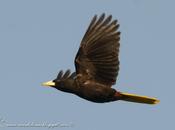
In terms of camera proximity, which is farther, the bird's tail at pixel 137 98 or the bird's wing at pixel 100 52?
the bird's wing at pixel 100 52

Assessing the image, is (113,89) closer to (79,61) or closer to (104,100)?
(104,100)

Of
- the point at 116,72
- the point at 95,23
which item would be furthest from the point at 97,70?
the point at 95,23

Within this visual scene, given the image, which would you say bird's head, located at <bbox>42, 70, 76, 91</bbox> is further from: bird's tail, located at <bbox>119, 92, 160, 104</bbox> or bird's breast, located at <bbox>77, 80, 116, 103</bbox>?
bird's tail, located at <bbox>119, 92, 160, 104</bbox>

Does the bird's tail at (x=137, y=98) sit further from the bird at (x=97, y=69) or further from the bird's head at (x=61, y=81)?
the bird's head at (x=61, y=81)

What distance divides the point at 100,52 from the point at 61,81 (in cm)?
109

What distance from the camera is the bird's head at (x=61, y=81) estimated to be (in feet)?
33.1

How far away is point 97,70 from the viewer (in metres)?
10.1

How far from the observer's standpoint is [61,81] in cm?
1023

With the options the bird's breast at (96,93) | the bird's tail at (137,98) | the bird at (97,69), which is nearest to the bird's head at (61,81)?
the bird at (97,69)

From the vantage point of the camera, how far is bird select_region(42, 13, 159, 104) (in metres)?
9.72

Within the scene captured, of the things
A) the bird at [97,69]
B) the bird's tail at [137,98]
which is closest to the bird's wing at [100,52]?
the bird at [97,69]

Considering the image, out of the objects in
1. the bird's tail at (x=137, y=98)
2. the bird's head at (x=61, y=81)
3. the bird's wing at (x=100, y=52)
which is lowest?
the bird's tail at (x=137, y=98)

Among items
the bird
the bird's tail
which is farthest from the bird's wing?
the bird's tail

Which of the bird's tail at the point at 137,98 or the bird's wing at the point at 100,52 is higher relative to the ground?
the bird's wing at the point at 100,52
